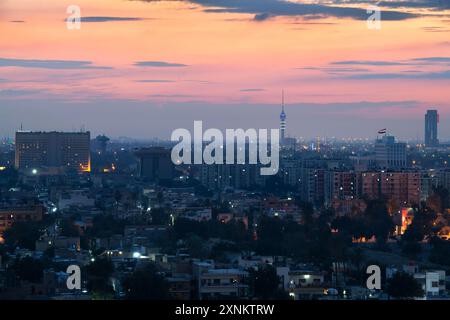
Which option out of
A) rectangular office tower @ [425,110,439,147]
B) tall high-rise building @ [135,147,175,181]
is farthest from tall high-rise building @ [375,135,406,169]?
tall high-rise building @ [135,147,175,181]

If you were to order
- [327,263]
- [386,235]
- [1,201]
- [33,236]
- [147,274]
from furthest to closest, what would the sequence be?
[1,201] → [386,235] → [33,236] → [327,263] → [147,274]

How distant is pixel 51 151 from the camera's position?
26.7 metres

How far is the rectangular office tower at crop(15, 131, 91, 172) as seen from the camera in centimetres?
2544

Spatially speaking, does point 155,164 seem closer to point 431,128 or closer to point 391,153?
point 391,153

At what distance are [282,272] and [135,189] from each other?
42.8ft

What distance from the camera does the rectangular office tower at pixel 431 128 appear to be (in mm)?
16431

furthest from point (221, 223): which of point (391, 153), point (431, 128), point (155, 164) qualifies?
point (391, 153)

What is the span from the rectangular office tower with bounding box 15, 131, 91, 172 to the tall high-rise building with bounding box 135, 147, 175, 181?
1.23 m

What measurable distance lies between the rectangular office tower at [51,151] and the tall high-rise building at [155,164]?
1225mm

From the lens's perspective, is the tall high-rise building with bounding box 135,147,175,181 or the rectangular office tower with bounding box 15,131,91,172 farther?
the rectangular office tower with bounding box 15,131,91,172

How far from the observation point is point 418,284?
282 inches

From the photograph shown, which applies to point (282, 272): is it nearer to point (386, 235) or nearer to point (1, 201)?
point (386, 235)

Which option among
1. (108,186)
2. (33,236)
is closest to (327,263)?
(33,236)

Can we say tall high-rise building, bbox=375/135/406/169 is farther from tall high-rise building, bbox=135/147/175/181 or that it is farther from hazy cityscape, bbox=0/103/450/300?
tall high-rise building, bbox=135/147/175/181
